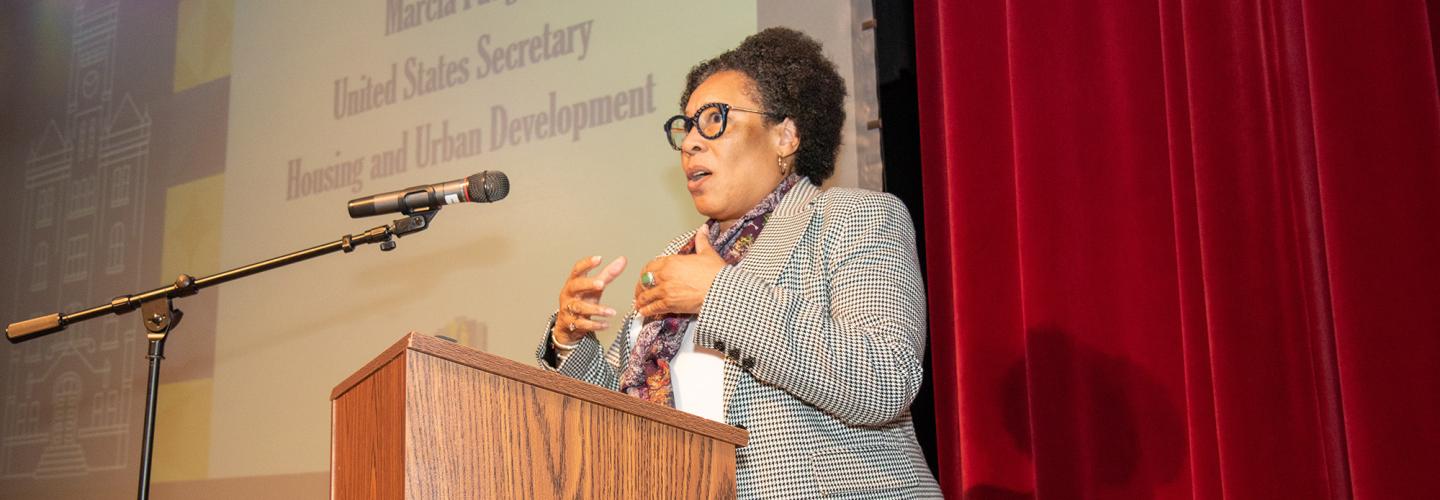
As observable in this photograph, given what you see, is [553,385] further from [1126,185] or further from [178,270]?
[178,270]

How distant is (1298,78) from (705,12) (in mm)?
1491

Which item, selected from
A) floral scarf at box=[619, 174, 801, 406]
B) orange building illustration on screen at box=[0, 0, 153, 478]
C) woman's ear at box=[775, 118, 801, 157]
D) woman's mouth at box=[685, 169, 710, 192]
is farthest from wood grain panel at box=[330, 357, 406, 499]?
orange building illustration on screen at box=[0, 0, 153, 478]

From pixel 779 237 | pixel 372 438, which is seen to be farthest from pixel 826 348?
pixel 372 438

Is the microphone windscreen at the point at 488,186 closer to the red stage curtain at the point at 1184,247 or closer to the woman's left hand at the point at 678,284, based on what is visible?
the woman's left hand at the point at 678,284

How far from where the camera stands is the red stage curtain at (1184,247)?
1983mm

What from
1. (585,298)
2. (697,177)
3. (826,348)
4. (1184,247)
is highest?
(697,177)

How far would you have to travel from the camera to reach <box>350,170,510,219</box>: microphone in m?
1.95

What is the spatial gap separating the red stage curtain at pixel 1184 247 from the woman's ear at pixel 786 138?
0.56 m

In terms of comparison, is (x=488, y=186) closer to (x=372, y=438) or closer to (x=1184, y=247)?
(x=372, y=438)

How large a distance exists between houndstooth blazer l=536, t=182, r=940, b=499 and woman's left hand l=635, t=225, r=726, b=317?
30 mm

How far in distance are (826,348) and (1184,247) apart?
39.3 inches

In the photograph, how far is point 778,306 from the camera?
155cm

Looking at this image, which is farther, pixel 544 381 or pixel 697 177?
pixel 697 177

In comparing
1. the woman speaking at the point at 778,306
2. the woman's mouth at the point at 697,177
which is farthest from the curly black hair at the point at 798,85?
the woman's mouth at the point at 697,177
